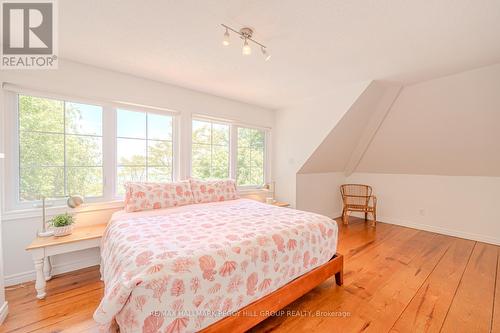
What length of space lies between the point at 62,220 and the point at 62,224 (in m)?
0.04

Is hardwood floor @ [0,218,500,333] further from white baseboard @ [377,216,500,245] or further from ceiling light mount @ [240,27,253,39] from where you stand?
ceiling light mount @ [240,27,253,39]

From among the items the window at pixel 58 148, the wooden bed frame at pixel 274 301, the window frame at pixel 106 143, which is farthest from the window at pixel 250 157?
the wooden bed frame at pixel 274 301

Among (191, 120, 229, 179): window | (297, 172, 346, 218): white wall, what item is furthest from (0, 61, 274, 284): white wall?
(297, 172, 346, 218): white wall

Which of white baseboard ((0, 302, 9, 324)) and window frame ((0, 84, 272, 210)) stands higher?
window frame ((0, 84, 272, 210))

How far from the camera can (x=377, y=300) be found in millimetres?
1889

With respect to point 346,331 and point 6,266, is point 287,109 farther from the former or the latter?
point 6,266

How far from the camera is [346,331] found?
154 centimetres

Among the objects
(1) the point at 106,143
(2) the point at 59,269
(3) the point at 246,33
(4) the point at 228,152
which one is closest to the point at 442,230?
(4) the point at 228,152

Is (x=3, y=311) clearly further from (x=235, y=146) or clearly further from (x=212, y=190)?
(x=235, y=146)

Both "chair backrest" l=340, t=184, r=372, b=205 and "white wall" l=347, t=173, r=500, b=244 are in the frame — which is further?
"chair backrest" l=340, t=184, r=372, b=205

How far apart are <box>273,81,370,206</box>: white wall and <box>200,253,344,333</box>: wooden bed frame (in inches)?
79.8

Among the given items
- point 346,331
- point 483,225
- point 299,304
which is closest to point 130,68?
point 299,304

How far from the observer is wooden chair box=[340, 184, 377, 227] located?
13.9 ft

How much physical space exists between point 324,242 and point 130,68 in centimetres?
289
